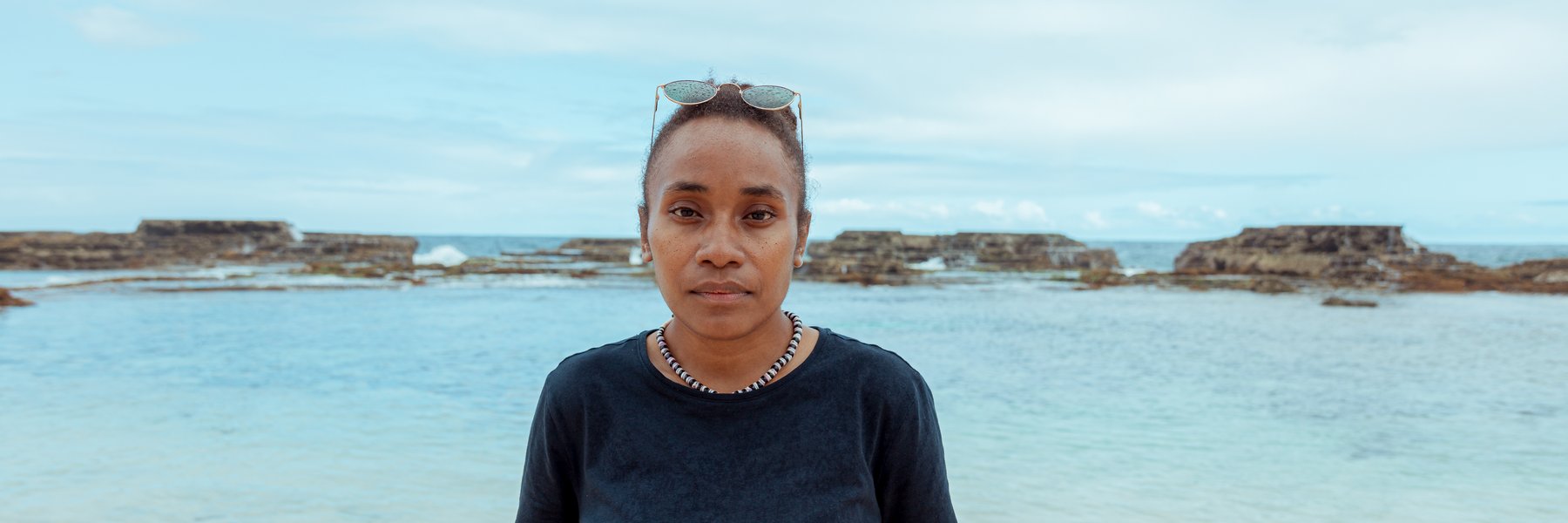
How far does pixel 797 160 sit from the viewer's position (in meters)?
1.49

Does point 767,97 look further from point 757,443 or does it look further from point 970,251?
point 970,251

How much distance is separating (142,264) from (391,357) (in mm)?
28967

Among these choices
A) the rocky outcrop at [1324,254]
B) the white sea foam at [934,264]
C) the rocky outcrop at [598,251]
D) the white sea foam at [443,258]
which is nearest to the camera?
the rocky outcrop at [1324,254]

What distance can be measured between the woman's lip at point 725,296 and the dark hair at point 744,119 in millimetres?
175

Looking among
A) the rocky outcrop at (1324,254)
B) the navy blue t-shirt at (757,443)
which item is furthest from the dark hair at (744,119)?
the rocky outcrop at (1324,254)

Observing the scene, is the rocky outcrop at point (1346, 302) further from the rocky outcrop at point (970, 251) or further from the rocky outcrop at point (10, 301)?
the rocky outcrop at point (10, 301)

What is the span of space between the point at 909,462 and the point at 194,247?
48268 millimetres

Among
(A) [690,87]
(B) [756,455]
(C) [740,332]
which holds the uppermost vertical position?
(A) [690,87]

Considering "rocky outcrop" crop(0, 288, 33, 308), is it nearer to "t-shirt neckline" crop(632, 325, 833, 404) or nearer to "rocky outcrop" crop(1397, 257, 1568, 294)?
"t-shirt neckline" crop(632, 325, 833, 404)

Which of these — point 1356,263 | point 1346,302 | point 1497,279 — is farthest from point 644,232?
point 1356,263

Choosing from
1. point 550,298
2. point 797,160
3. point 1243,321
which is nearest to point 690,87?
point 797,160

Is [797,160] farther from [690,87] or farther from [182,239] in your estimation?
[182,239]

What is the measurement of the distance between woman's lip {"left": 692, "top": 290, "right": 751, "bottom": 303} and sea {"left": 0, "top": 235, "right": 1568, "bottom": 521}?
4.31m

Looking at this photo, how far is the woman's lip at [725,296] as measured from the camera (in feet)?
4.53
